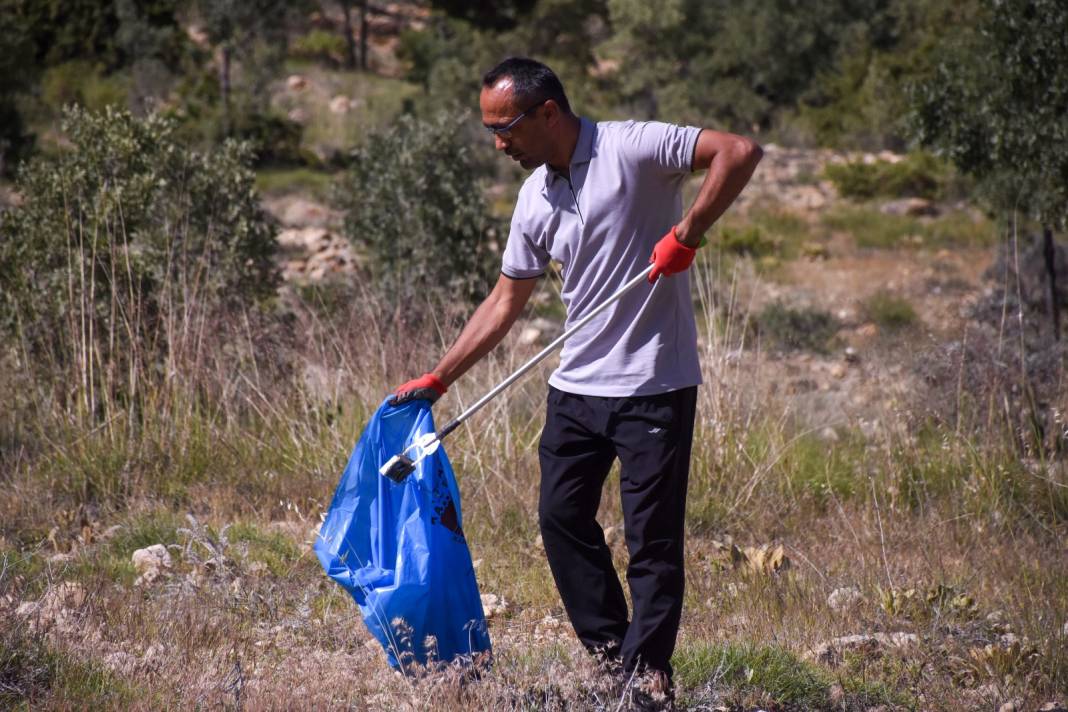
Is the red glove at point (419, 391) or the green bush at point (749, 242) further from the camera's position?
the green bush at point (749, 242)

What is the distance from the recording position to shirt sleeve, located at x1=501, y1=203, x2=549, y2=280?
306cm

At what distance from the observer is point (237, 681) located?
2818 millimetres

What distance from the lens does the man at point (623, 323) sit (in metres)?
2.84

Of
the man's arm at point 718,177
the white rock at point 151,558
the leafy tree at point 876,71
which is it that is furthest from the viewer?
the leafy tree at point 876,71

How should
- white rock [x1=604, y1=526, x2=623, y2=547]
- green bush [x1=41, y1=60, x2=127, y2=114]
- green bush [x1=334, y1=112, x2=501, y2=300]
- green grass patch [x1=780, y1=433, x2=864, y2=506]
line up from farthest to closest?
green bush [x1=41, y1=60, x2=127, y2=114], green bush [x1=334, y1=112, x2=501, y2=300], green grass patch [x1=780, y1=433, x2=864, y2=506], white rock [x1=604, y1=526, x2=623, y2=547]

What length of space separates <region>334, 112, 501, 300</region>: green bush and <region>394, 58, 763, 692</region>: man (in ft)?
18.4

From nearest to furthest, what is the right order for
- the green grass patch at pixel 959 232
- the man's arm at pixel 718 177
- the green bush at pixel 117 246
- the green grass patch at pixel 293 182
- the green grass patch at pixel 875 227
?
the man's arm at pixel 718 177
the green bush at pixel 117 246
the green grass patch at pixel 959 232
the green grass patch at pixel 875 227
the green grass patch at pixel 293 182

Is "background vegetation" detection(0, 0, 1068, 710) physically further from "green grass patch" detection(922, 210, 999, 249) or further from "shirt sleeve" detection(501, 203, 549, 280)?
"green grass patch" detection(922, 210, 999, 249)

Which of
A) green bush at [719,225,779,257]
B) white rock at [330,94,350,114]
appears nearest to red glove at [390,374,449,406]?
green bush at [719,225,779,257]

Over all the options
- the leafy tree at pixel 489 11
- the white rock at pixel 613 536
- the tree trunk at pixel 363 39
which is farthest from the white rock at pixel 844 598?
the tree trunk at pixel 363 39

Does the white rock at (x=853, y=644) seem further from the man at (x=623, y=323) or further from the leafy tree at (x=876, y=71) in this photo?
the leafy tree at (x=876, y=71)

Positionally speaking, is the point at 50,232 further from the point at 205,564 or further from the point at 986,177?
the point at 986,177

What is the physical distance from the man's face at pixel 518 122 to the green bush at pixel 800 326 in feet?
23.8

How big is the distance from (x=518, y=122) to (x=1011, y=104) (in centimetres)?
611
